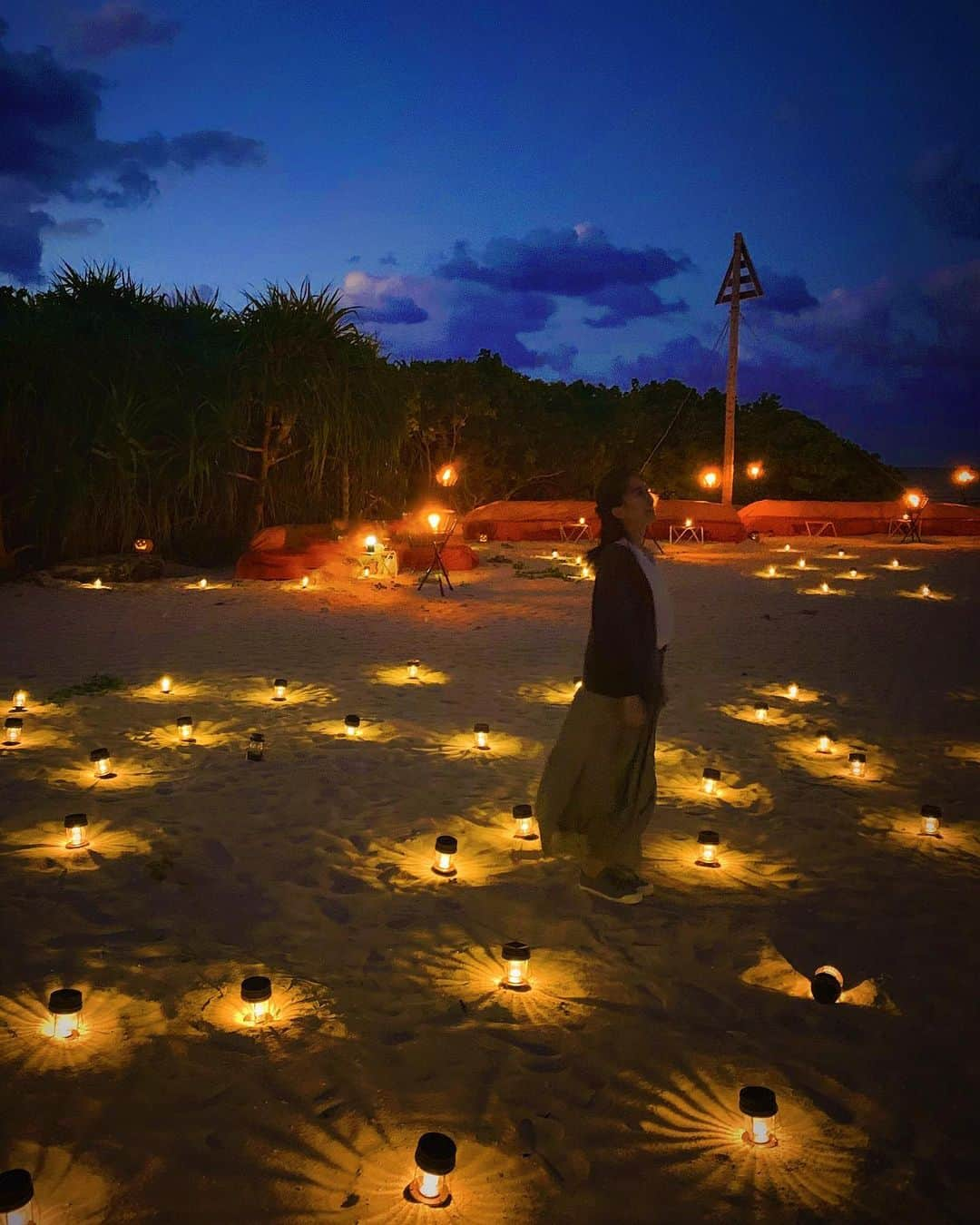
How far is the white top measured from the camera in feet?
11.6

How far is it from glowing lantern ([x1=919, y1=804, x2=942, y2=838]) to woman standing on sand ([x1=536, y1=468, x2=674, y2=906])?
1517mm

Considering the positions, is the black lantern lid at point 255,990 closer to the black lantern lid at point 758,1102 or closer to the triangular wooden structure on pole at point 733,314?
the black lantern lid at point 758,1102

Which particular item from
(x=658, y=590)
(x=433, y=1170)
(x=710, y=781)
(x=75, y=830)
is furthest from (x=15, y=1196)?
(x=710, y=781)

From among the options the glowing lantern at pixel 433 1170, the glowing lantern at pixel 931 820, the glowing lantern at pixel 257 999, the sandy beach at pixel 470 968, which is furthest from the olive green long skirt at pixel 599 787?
the glowing lantern at pixel 433 1170

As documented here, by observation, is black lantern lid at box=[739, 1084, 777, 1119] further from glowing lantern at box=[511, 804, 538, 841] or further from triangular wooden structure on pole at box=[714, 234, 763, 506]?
triangular wooden structure on pole at box=[714, 234, 763, 506]

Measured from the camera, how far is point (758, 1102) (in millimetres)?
2299

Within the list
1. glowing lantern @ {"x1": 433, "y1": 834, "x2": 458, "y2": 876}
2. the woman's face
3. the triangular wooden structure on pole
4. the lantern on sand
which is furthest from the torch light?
the triangular wooden structure on pole

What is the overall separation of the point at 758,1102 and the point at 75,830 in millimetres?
3124

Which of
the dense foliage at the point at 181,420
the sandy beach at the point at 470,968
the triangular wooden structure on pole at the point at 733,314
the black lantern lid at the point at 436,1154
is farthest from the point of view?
the triangular wooden structure on pole at the point at 733,314

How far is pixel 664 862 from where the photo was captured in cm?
408

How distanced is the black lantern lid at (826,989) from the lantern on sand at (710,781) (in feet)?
6.09

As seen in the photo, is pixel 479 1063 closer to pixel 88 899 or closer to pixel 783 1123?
pixel 783 1123

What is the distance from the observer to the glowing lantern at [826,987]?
299 centimetres

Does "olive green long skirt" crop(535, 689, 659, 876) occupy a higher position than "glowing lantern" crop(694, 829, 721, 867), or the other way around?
"olive green long skirt" crop(535, 689, 659, 876)
